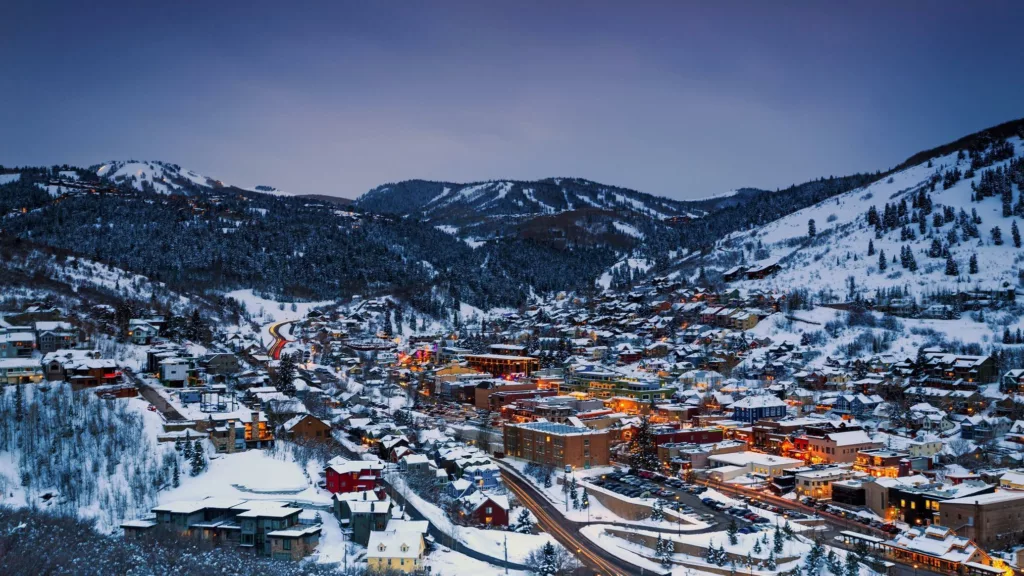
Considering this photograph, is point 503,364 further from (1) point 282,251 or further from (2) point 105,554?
(1) point 282,251

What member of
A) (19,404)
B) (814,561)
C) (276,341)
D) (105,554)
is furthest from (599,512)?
(276,341)

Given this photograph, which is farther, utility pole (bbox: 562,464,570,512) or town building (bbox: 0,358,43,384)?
town building (bbox: 0,358,43,384)

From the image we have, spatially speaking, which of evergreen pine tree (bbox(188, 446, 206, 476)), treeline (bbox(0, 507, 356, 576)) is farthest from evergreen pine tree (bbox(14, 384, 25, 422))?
evergreen pine tree (bbox(188, 446, 206, 476))

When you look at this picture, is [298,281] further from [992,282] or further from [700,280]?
[992,282]

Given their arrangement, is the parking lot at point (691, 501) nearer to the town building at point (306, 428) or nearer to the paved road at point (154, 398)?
the town building at point (306, 428)

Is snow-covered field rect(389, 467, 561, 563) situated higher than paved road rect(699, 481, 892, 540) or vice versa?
snow-covered field rect(389, 467, 561, 563)

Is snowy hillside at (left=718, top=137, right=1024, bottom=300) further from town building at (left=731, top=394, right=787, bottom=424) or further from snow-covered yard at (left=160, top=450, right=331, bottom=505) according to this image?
snow-covered yard at (left=160, top=450, right=331, bottom=505)
